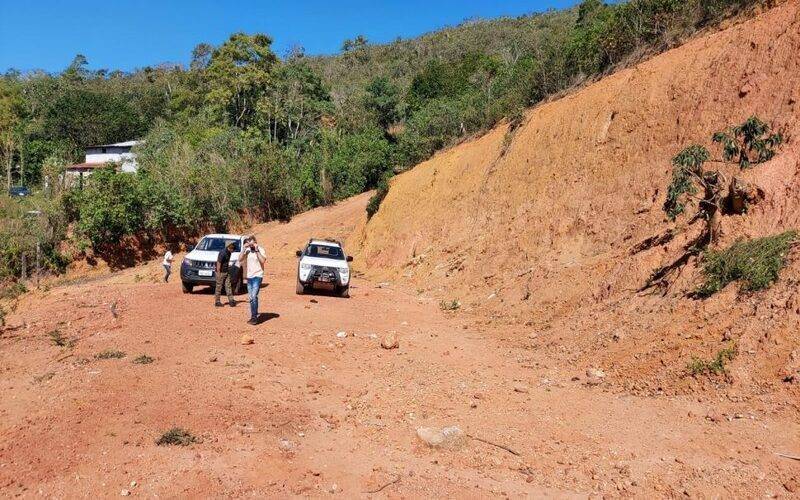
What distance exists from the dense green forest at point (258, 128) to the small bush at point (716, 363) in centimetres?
1365

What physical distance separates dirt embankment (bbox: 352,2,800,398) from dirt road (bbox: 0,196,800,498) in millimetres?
1096

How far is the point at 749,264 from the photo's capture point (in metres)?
8.14

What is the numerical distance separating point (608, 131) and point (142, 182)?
25375 millimetres

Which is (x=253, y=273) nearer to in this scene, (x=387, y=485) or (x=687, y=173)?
(x=387, y=485)

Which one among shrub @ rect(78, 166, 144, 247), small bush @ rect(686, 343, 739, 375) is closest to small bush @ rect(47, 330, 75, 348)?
small bush @ rect(686, 343, 739, 375)

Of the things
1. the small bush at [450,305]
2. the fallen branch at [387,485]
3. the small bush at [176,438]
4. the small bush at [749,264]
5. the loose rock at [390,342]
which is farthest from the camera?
the small bush at [450,305]

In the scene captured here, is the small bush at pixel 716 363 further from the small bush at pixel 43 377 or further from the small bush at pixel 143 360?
the small bush at pixel 43 377

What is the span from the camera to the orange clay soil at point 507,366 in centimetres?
518

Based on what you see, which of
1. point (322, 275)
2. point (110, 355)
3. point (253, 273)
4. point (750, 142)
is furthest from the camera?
point (322, 275)

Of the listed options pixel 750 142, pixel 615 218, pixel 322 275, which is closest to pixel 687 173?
pixel 750 142

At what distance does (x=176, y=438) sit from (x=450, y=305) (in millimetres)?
10344

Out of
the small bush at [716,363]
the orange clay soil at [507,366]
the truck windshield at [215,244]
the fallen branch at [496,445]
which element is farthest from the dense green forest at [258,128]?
the fallen branch at [496,445]

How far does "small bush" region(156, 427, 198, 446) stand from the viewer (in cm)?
542

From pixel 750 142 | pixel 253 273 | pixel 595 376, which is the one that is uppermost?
pixel 750 142
